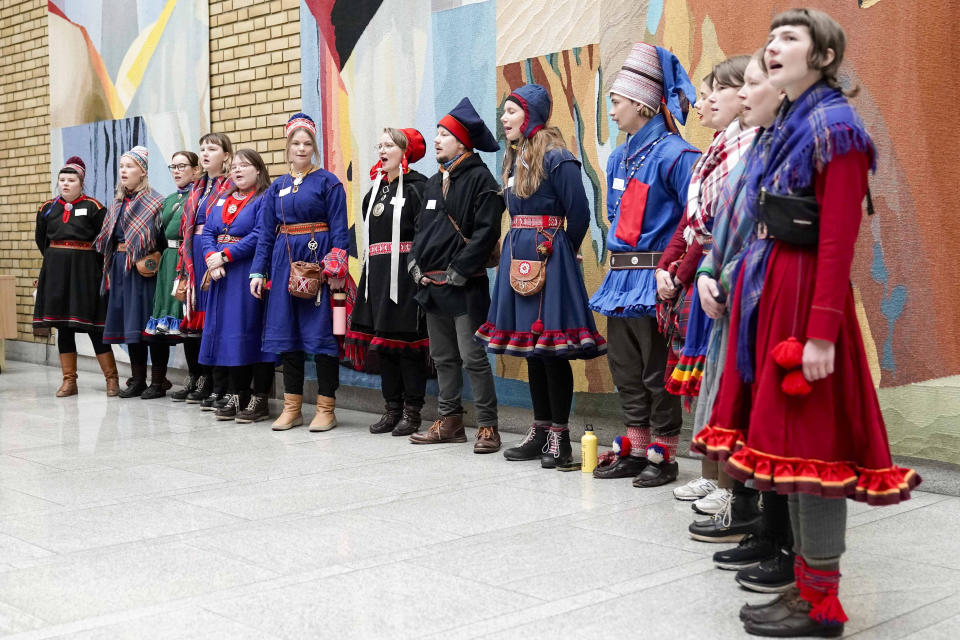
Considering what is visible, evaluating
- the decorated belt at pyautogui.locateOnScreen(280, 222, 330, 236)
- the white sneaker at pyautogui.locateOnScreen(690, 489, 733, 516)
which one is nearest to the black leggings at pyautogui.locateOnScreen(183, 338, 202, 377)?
the decorated belt at pyautogui.locateOnScreen(280, 222, 330, 236)

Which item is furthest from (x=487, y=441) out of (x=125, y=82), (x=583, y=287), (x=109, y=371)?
(x=125, y=82)

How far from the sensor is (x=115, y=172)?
9938mm

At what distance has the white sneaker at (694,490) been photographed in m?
4.52

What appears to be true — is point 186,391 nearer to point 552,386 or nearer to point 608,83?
point 552,386

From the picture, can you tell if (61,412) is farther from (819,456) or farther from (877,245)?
(819,456)

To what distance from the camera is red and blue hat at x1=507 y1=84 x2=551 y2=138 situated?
5.16 m

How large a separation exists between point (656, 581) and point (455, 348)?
→ 9.06ft

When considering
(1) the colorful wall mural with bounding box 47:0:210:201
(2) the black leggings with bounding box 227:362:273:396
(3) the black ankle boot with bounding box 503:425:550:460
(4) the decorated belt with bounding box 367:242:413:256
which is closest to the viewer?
(3) the black ankle boot with bounding box 503:425:550:460

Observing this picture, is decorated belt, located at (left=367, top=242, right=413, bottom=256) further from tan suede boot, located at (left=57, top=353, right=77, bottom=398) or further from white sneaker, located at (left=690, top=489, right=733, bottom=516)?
tan suede boot, located at (left=57, top=353, right=77, bottom=398)

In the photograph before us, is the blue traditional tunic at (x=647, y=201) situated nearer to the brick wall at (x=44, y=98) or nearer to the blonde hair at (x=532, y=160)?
the blonde hair at (x=532, y=160)

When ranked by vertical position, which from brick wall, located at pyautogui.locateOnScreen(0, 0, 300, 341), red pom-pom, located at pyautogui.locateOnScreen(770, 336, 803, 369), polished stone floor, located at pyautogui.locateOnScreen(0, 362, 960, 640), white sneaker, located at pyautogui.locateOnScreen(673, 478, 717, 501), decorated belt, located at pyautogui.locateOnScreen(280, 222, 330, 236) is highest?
brick wall, located at pyautogui.locateOnScreen(0, 0, 300, 341)

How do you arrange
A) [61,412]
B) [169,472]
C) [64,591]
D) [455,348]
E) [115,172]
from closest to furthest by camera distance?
[64,591], [169,472], [455,348], [61,412], [115,172]

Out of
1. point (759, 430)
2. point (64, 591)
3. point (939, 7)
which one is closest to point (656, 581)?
point (759, 430)

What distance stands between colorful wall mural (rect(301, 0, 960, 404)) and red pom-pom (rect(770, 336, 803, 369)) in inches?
85.1
